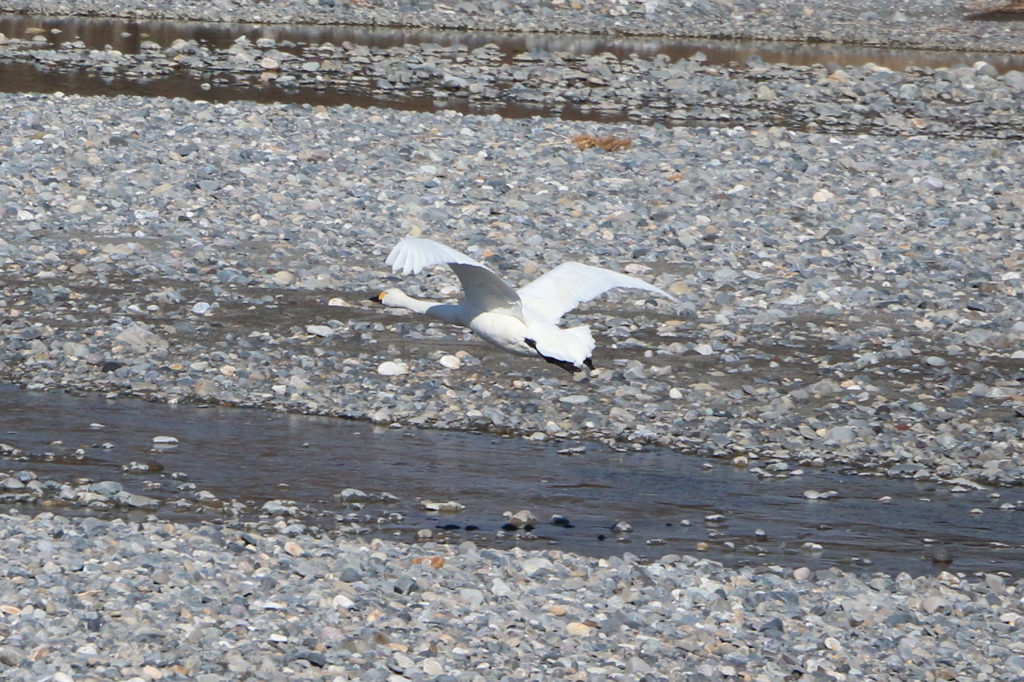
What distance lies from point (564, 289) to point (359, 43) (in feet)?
62.9

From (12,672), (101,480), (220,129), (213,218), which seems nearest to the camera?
(12,672)

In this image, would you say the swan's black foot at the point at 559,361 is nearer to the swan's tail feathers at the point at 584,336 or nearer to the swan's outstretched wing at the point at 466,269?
the swan's tail feathers at the point at 584,336

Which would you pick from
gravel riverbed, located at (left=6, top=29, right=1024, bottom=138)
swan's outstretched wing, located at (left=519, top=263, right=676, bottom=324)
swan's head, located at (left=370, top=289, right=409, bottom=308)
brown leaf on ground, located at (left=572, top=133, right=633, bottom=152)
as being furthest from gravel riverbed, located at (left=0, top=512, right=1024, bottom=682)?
gravel riverbed, located at (left=6, top=29, right=1024, bottom=138)

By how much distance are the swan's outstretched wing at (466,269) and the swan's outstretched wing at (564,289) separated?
215 mm

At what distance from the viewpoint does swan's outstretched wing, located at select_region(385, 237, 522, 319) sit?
26.8 ft

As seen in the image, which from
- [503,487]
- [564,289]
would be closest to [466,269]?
[564,289]

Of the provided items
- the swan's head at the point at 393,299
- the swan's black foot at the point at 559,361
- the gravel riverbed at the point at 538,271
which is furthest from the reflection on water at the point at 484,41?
the swan's black foot at the point at 559,361

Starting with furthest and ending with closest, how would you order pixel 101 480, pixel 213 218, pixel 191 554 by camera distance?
1. pixel 213 218
2. pixel 101 480
3. pixel 191 554

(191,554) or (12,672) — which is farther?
(191,554)

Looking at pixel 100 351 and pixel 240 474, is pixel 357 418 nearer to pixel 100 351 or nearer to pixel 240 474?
pixel 240 474

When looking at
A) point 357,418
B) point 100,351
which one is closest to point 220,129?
point 100,351

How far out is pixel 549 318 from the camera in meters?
9.36

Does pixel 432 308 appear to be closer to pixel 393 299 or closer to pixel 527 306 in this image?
pixel 393 299

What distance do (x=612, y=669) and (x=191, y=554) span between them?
2.19m
